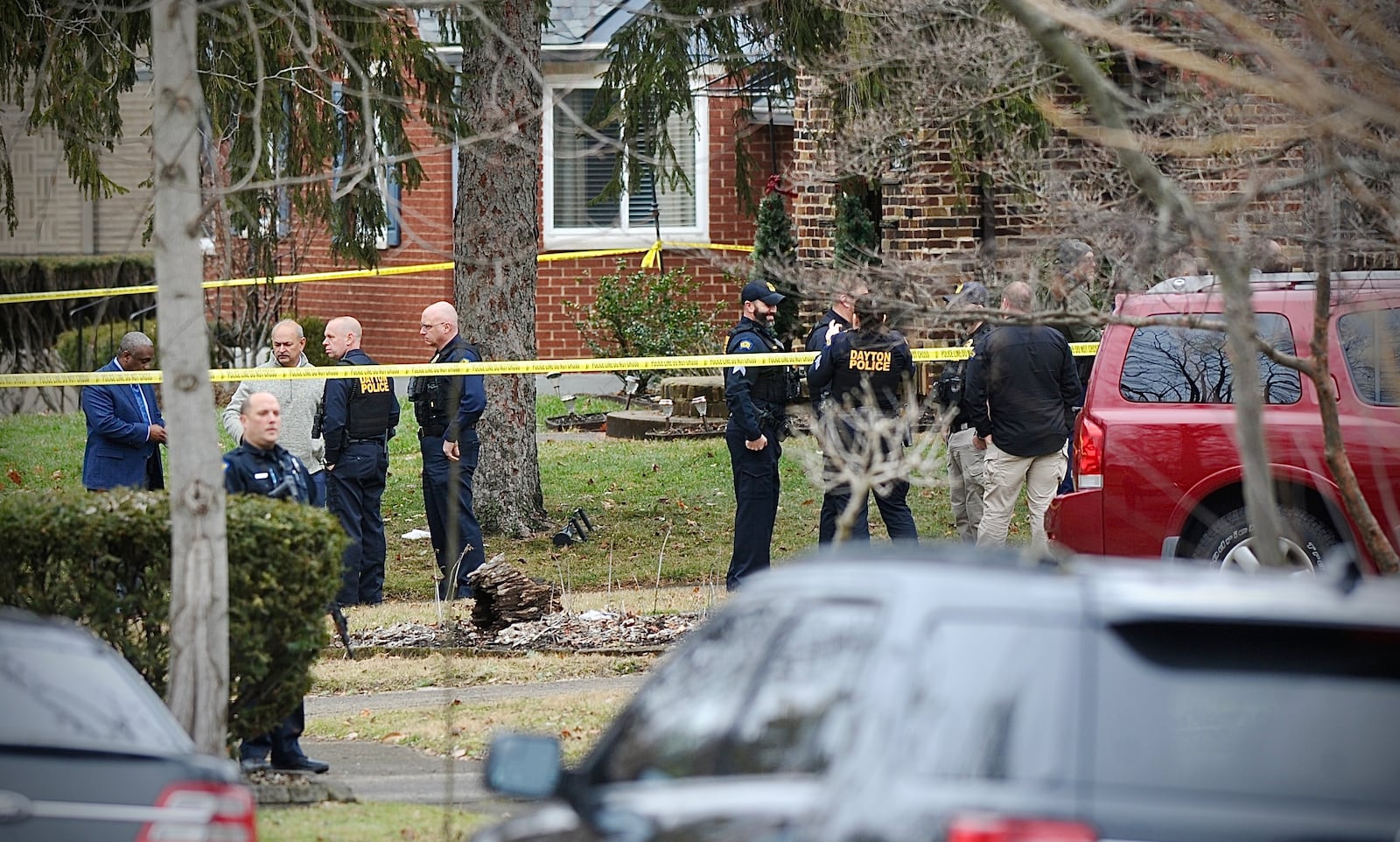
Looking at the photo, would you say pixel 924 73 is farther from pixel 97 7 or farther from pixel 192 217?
pixel 192 217

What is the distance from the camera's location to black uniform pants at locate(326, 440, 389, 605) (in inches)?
448

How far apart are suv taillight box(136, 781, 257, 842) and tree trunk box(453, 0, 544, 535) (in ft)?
30.7

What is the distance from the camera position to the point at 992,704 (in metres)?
2.97

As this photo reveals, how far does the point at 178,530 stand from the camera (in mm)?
5957

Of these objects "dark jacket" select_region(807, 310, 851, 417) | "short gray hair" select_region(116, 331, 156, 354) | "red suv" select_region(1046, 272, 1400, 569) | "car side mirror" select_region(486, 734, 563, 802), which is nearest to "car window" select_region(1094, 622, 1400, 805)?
"car side mirror" select_region(486, 734, 563, 802)

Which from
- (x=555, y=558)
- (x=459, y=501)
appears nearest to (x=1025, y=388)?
(x=459, y=501)

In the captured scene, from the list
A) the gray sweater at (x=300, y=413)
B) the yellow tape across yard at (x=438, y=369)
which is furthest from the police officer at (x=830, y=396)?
the gray sweater at (x=300, y=413)

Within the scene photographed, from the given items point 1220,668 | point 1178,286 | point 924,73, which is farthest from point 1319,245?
point 924,73

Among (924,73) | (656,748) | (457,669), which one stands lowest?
(457,669)

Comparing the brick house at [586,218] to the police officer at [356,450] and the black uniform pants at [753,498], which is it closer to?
the police officer at [356,450]

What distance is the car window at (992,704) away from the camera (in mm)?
2924

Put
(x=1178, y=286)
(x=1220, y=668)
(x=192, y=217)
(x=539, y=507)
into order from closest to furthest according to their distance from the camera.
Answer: (x=1220, y=668), (x=192, y=217), (x=1178, y=286), (x=539, y=507)

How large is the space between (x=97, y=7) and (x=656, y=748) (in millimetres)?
7059

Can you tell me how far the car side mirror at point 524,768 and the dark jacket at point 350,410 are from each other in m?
7.60
